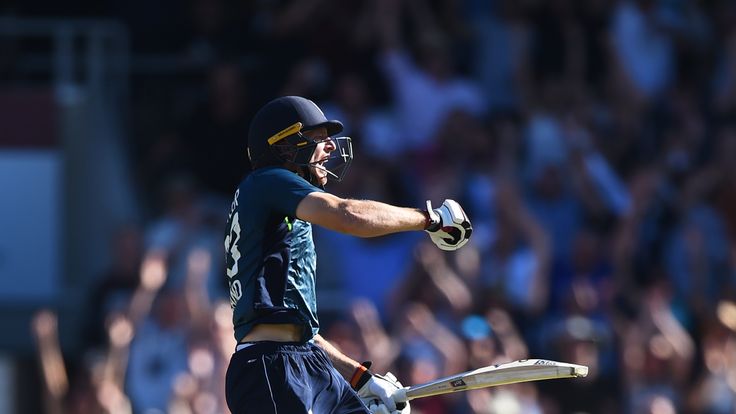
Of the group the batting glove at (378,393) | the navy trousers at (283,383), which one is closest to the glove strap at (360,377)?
the batting glove at (378,393)

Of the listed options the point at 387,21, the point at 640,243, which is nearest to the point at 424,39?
the point at 387,21

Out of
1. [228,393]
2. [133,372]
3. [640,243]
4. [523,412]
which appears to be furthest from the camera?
[640,243]

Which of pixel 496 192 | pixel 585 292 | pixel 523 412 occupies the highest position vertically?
pixel 496 192

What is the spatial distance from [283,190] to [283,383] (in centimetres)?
77

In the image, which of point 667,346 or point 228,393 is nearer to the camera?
point 228,393

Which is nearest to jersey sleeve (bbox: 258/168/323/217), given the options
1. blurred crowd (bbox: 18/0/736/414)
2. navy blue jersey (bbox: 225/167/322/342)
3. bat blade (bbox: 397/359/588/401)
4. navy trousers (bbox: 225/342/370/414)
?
navy blue jersey (bbox: 225/167/322/342)

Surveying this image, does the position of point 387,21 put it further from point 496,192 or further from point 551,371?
point 551,371

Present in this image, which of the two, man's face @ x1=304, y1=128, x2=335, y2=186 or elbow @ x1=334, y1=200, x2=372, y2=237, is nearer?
elbow @ x1=334, y1=200, x2=372, y2=237

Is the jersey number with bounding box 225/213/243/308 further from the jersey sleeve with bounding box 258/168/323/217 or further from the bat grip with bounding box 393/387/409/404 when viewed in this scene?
the bat grip with bounding box 393/387/409/404

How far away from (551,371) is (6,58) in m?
7.91

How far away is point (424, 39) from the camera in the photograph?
12711 mm

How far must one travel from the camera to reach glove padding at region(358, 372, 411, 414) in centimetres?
637

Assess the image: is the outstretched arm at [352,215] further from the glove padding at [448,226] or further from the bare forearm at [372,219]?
the glove padding at [448,226]

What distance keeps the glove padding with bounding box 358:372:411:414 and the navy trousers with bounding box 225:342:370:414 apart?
0.16m
